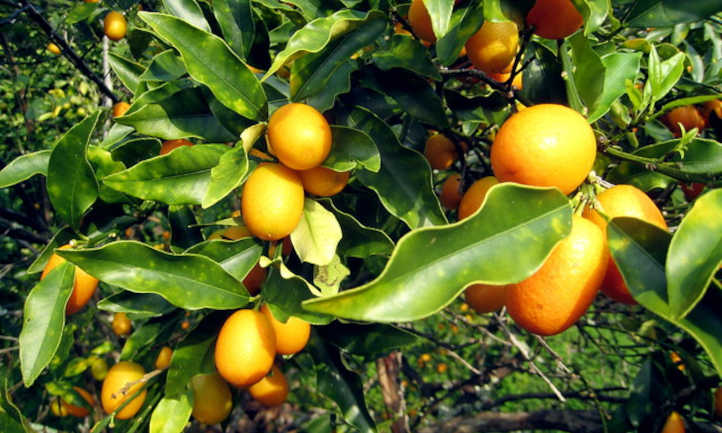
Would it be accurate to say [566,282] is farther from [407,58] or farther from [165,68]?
[165,68]

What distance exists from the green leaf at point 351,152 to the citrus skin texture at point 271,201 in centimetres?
8

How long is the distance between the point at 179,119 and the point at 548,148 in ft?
2.31

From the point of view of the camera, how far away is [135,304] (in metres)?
0.97

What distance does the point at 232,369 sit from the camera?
2.76 feet

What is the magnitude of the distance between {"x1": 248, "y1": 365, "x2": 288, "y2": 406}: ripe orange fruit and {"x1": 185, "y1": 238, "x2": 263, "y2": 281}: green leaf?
52cm

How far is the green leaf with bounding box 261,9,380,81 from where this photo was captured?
0.69 m

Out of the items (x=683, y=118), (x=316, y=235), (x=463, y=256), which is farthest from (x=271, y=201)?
(x=683, y=118)

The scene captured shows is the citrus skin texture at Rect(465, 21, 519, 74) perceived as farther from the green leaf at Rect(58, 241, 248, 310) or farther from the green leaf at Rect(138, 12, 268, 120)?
the green leaf at Rect(58, 241, 248, 310)

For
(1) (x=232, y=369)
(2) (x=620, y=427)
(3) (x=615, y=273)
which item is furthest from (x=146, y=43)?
(2) (x=620, y=427)

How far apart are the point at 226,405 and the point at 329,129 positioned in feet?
2.53

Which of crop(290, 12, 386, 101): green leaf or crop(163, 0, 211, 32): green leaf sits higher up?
crop(163, 0, 211, 32): green leaf

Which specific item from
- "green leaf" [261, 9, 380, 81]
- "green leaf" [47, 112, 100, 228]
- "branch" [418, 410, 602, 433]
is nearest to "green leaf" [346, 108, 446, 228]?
→ "green leaf" [261, 9, 380, 81]

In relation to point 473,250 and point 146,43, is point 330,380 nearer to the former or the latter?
point 473,250

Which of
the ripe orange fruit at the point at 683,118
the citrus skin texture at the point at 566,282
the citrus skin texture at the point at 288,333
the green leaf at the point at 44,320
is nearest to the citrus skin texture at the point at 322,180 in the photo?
the citrus skin texture at the point at 288,333
